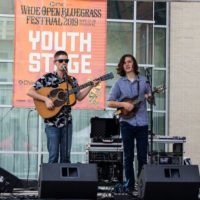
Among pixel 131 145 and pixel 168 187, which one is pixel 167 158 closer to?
pixel 131 145

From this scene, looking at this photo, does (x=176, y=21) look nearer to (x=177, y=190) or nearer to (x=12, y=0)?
(x=12, y=0)

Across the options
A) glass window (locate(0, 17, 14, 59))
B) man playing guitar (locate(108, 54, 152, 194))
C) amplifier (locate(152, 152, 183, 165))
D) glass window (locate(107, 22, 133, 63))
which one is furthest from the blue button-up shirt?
glass window (locate(0, 17, 14, 59))

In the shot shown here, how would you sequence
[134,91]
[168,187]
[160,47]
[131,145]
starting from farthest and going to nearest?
1. [160,47]
2. [134,91]
3. [131,145]
4. [168,187]

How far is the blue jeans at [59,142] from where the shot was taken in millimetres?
7238

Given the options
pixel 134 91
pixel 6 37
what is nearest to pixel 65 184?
pixel 134 91

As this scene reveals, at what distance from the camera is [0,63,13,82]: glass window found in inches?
449

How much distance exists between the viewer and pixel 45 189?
637 centimetres

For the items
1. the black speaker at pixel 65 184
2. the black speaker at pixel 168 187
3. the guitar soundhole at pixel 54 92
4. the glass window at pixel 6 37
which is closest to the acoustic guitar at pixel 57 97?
the guitar soundhole at pixel 54 92

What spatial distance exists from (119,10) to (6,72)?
241cm

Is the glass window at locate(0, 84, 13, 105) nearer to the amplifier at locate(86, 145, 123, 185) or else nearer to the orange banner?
the orange banner

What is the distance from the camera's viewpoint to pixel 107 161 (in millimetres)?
9047

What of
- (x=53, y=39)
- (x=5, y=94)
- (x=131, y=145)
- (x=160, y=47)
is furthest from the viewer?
(x=160, y=47)

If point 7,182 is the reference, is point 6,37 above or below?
above

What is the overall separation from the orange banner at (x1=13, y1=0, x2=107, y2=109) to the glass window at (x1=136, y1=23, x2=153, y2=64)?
6.04ft
